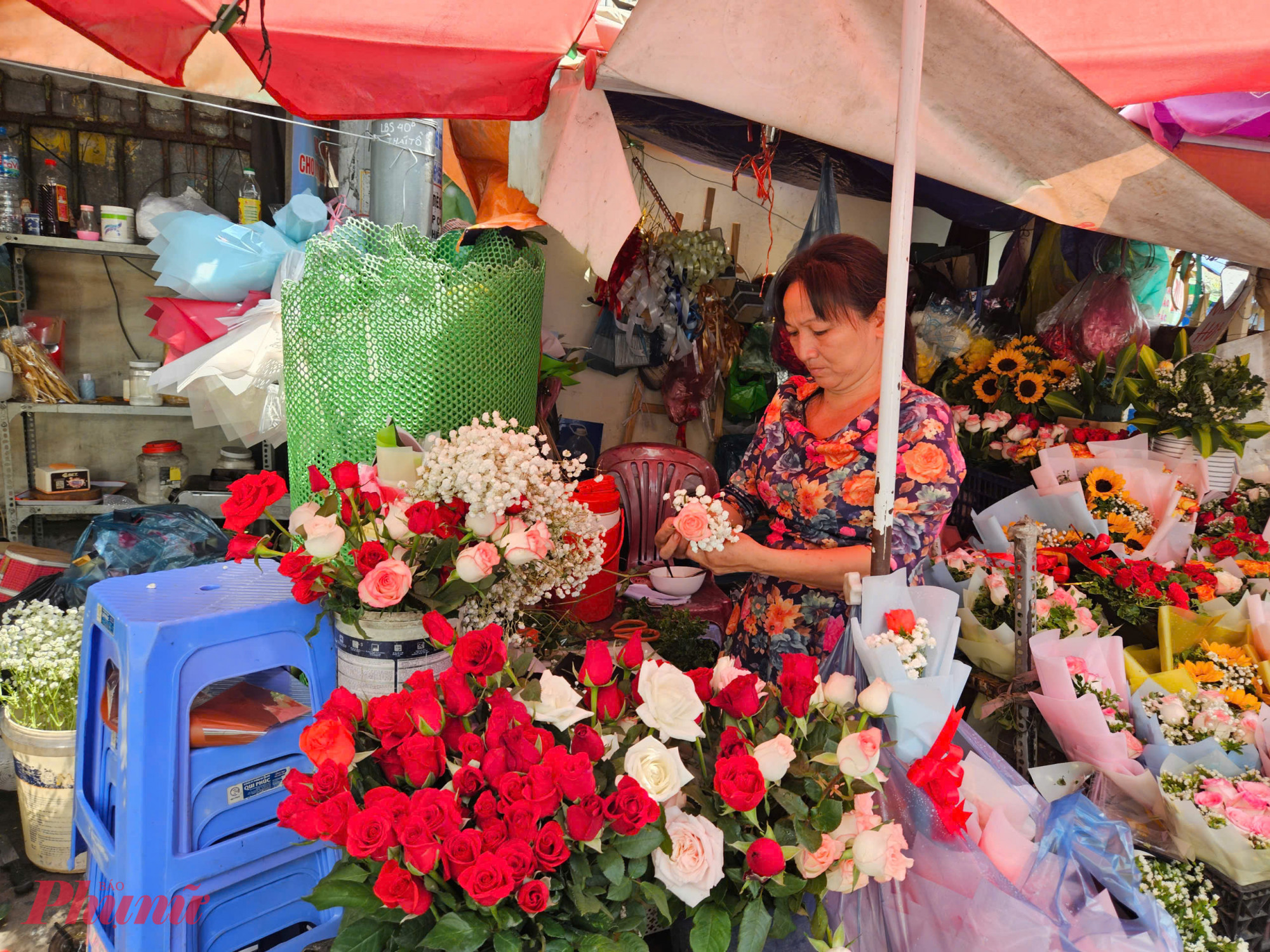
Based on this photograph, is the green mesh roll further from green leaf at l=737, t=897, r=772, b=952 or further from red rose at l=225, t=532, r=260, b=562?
green leaf at l=737, t=897, r=772, b=952

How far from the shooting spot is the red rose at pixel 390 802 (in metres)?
0.79

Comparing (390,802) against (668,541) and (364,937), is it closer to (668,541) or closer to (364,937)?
(364,937)

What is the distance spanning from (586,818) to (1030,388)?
265cm

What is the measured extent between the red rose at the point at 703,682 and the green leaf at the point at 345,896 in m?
0.47

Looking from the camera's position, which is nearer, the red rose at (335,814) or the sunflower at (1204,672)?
the red rose at (335,814)

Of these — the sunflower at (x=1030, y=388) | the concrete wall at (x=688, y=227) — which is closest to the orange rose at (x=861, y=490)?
the sunflower at (x=1030, y=388)

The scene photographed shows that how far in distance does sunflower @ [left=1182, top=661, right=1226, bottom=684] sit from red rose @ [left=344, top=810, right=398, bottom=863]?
1.70m

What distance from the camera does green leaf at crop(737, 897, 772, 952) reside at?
86 centimetres

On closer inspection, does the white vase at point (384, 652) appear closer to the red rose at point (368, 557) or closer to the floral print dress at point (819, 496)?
the red rose at point (368, 557)

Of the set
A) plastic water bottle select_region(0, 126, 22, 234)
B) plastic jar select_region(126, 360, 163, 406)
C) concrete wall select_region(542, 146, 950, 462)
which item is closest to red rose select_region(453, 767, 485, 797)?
plastic jar select_region(126, 360, 163, 406)

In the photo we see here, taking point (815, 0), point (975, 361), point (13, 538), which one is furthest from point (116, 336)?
point (975, 361)

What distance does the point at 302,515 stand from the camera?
1.27m

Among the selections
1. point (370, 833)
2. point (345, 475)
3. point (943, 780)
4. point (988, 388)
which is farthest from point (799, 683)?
point (988, 388)

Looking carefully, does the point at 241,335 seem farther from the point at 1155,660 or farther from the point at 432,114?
the point at 1155,660
